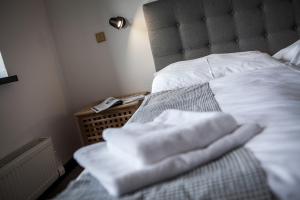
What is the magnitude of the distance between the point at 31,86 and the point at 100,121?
1.87 ft

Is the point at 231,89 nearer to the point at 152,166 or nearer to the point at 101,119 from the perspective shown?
the point at 152,166

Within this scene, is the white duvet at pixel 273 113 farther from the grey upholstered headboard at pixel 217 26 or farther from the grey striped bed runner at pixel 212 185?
the grey upholstered headboard at pixel 217 26

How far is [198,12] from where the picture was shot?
6.72 feet

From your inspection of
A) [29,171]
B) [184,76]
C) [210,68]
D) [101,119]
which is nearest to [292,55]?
[210,68]

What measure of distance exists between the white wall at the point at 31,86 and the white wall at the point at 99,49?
0.37 ft

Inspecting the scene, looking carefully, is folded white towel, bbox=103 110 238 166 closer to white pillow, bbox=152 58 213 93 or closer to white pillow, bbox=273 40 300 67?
white pillow, bbox=152 58 213 93

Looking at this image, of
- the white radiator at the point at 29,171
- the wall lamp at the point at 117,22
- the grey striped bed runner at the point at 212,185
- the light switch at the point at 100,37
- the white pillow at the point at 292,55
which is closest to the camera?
the grey striped bed runner at the point at 212,185

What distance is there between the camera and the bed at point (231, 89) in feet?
1.85

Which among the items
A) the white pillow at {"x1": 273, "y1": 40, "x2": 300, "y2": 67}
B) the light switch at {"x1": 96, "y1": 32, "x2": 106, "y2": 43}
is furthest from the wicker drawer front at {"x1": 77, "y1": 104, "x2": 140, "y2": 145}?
the white pillow at {"x1": 273, "y1": 40, "x2": 300, "y2": 67}

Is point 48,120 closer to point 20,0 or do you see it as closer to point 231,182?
point 20,0

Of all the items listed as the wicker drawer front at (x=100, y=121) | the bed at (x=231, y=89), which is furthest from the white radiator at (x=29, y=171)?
the bed at (x=231, y=89)

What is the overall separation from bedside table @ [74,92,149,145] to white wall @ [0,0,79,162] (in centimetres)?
30

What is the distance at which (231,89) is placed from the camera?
4.12 feet

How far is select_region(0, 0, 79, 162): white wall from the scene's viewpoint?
1768mm
